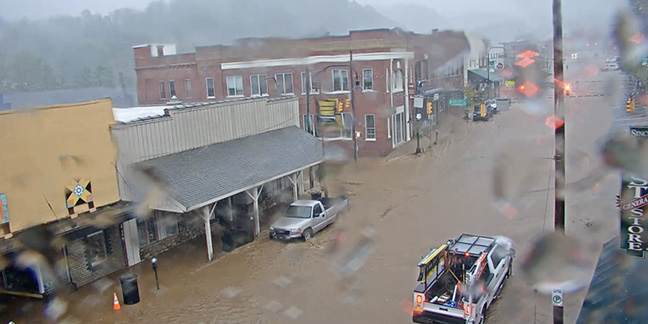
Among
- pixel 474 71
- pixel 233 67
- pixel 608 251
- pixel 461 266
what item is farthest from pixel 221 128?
pixel 474 71

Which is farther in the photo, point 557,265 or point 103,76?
point 103,76

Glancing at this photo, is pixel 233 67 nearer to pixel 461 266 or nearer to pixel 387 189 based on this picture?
pixel 387 189

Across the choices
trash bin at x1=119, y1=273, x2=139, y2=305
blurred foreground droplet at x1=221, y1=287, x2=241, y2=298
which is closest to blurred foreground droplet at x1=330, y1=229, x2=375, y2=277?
blurred foreground droplet at x1=221, y1=287, x2=241, y2=298

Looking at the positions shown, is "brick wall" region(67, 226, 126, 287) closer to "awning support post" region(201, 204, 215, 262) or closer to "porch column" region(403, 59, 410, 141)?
"awning support post" region(201, 204, 215, 262)

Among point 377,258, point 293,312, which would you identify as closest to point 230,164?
point 377,258

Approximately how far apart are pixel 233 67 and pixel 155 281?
22.0m

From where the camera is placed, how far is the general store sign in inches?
288

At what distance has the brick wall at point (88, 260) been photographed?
1224 centimetres

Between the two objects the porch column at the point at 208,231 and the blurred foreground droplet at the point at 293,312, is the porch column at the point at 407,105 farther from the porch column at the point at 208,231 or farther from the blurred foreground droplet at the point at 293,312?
the blurred foreground droplet at the point at 293,312

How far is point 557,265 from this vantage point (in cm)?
1172

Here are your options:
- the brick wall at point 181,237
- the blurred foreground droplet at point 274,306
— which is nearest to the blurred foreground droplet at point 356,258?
the blurred foreground droplet at point 274,306

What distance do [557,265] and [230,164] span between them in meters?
9.01

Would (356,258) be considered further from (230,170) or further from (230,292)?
(230,170)

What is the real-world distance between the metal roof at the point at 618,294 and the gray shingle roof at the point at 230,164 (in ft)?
28.4
